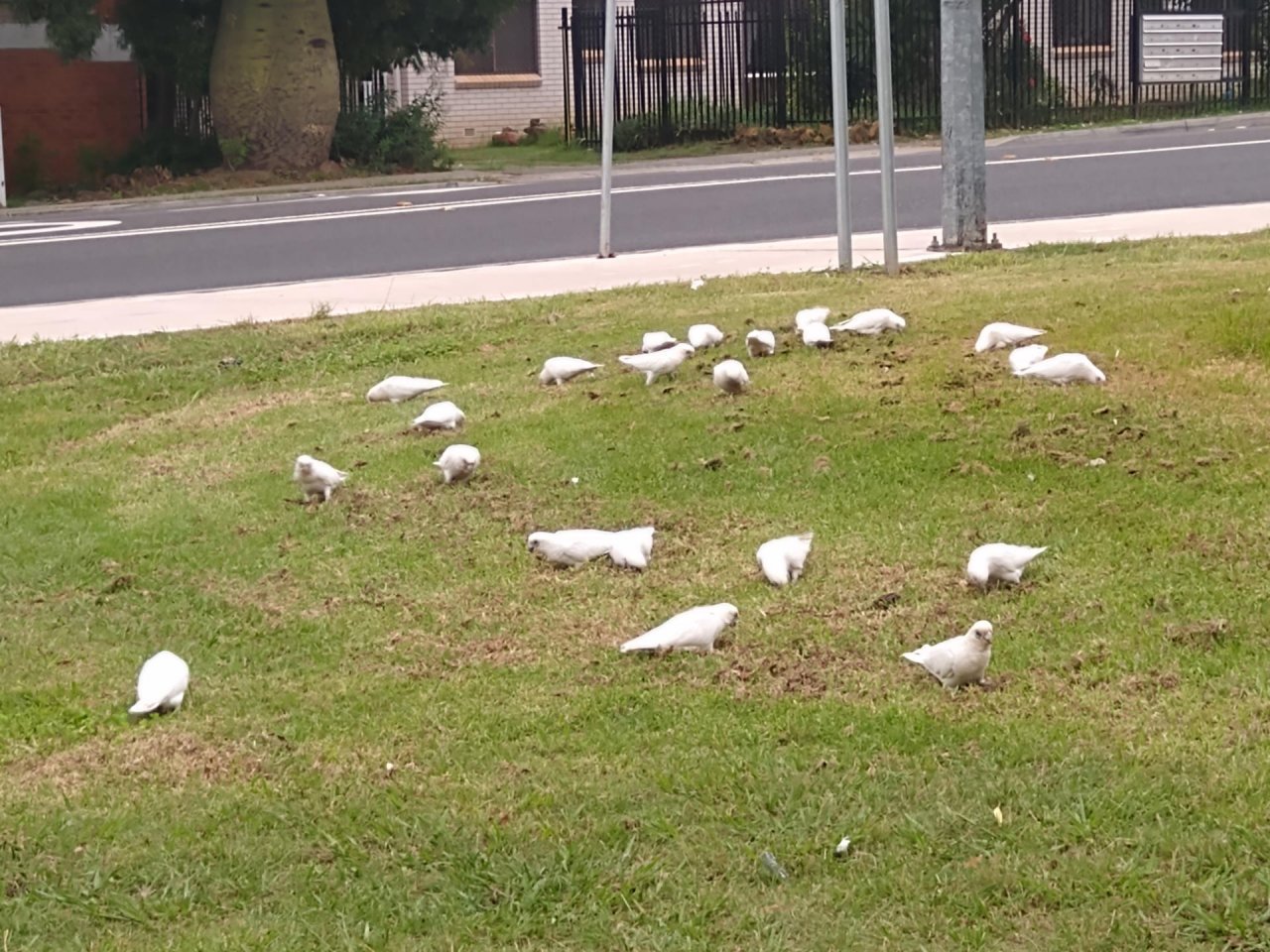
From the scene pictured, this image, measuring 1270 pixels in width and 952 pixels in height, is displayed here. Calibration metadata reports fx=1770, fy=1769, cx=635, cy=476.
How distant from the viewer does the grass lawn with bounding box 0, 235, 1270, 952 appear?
324 centimetres

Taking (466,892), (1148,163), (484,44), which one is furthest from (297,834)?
(484,44)

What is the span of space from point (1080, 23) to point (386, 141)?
12.5m

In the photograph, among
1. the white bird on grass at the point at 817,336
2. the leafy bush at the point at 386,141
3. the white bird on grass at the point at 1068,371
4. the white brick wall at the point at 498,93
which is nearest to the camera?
the white bird on grass at the point at 1068,371

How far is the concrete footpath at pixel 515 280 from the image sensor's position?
1018 centimetres

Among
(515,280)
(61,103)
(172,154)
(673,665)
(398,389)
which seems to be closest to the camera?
(673,665)

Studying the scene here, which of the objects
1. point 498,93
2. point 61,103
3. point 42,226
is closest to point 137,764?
point 42,226

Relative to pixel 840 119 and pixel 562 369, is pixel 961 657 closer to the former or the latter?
pixel 562 369

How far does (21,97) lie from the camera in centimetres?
2461

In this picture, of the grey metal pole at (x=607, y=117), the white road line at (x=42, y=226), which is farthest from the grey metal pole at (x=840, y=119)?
the white road line at (x=42, y=226)

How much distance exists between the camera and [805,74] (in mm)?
26984

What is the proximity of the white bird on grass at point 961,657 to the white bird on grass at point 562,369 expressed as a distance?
3.36 m

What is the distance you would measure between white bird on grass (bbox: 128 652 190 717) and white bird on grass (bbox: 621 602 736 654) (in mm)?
1072

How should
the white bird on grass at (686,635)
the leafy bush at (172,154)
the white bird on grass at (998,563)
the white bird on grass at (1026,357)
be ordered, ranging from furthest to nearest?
the leafy bush at (172,154), the white bird on grass at (1026,357), the white bird on grass at (998,563), the white bird on grass at (686,635)

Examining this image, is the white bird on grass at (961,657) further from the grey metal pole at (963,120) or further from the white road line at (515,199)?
the white road line at (515,199)
